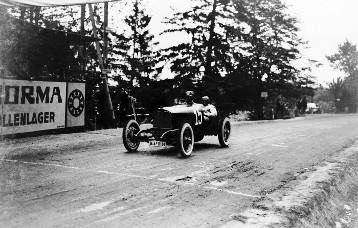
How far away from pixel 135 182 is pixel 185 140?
2836mm

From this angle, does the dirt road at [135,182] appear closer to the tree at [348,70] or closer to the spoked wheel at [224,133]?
the spoked wheel at [224,133]

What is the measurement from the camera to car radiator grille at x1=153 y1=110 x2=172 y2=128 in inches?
348

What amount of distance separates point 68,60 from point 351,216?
14741 millimetres

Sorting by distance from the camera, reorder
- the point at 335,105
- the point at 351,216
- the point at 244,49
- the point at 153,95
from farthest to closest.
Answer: the point at 335,105
the point at 244,49
the point at 153,95
the point at 351,216

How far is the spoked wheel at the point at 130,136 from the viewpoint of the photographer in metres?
8.68

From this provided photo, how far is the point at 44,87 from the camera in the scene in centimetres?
1157

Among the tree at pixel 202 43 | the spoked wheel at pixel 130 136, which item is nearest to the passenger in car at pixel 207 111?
the spoked wheel at pixel 130 136

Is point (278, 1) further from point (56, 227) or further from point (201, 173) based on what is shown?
point (56, 227)

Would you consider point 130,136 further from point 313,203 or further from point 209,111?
point 313,203

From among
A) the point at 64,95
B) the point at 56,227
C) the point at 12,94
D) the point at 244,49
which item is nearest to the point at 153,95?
the point at 244,49

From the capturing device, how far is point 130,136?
29.3 ft

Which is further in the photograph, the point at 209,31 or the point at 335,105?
the point at 335,105

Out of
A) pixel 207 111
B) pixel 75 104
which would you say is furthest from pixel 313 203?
pixel 75 104

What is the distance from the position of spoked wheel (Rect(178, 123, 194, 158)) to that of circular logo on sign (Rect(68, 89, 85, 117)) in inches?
235
